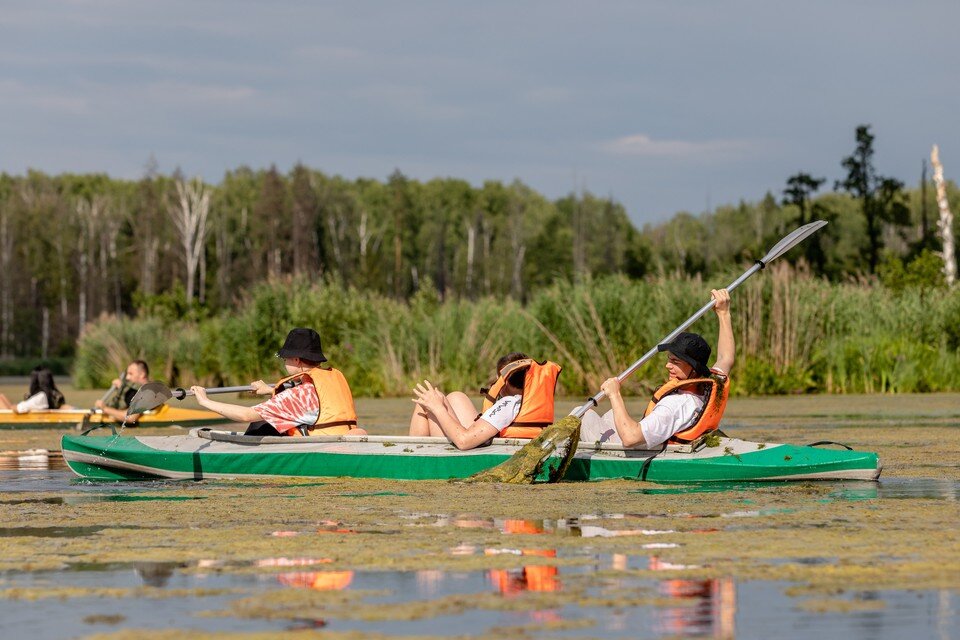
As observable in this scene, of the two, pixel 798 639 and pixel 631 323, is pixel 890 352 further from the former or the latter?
pixel 798 639

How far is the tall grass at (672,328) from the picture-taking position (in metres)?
22.3

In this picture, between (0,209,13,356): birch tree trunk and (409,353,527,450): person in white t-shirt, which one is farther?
(0,209,13,356): birch tree trunk

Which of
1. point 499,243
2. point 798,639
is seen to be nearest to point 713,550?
point 798,639

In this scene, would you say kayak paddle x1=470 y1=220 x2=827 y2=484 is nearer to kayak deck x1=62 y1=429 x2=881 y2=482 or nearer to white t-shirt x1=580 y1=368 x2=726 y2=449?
kayak deck x1=62 y1=429 x2=881 y2=482

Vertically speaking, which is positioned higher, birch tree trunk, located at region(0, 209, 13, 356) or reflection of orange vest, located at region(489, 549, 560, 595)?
birch tree trunk, located at region(0, 209, 13, 356)

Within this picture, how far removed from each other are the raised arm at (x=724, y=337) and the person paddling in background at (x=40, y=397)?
9.50 meters

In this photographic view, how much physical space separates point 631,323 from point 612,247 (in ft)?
198

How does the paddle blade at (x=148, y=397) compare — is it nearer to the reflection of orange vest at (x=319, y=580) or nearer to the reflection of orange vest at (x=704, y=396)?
the reflection of orange vest at (x=704, y=396)

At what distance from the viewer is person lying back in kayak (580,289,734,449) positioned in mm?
9812

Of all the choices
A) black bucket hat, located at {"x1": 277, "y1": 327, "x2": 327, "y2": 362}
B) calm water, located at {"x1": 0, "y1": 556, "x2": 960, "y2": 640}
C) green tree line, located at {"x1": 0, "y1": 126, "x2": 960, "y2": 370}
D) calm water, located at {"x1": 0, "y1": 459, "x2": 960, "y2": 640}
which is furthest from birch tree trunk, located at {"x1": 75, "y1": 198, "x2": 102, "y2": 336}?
calm water, located at {"x1": 0, "y1": 556, "x2": 960, "y2": 640}

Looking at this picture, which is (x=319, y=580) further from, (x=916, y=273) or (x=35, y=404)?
(x=916, y=273)

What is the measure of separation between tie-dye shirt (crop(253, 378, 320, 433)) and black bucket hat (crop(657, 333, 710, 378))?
105 inches

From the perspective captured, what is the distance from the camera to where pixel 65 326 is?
72.3m

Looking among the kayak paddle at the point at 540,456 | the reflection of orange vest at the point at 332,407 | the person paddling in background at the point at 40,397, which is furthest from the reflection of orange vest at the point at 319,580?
the person paddling in background at the point at 40,397
